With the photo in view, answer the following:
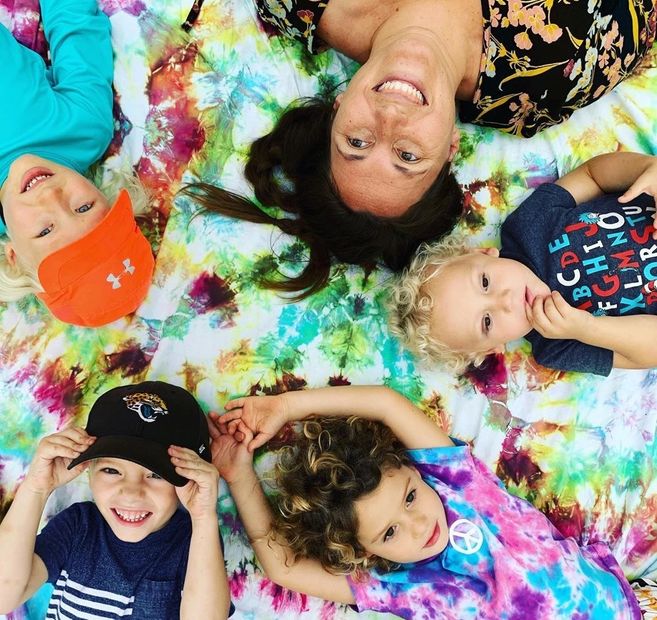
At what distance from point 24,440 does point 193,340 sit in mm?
545

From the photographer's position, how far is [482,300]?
6.17 feet

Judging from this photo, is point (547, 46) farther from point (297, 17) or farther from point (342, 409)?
point (342, 409)

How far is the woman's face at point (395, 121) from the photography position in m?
1.45

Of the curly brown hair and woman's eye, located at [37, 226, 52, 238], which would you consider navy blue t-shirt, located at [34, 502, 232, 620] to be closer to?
the curly brown hair

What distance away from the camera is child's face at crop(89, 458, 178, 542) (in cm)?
174

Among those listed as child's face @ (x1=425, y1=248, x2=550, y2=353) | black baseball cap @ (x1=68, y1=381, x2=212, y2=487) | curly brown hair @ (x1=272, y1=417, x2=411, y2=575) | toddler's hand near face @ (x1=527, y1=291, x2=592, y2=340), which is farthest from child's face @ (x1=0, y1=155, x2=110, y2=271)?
toddler's hand near face @ (x1=527, y1=291, x2=592, y2=340)

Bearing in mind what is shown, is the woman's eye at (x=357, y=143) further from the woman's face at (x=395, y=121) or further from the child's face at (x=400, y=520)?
the child's face at (x=400, y=520)

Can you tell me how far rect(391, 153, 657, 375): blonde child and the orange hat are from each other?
0.75 meters

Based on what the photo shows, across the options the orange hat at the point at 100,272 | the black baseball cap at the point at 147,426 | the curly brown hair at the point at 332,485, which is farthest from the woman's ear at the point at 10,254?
the curly brown hair at the point at 332,485

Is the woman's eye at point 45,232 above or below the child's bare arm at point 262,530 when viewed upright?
above

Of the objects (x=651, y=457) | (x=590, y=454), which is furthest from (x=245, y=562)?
(x=651, y=457)

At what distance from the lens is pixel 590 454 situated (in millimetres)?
2029

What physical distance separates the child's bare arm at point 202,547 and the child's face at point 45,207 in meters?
0.64

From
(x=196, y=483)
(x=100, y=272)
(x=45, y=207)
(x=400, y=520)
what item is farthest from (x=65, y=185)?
(x=400, y=520)
